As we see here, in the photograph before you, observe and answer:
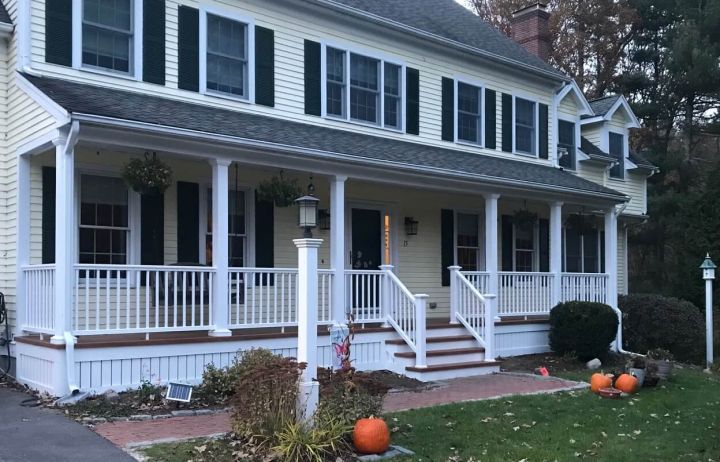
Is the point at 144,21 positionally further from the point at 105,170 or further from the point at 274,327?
the point at 274,327

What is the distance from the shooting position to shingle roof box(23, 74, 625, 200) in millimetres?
9562

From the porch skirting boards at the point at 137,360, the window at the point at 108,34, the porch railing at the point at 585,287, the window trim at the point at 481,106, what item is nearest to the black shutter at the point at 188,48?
the window at the point at 108,34

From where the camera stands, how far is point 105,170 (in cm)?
1058

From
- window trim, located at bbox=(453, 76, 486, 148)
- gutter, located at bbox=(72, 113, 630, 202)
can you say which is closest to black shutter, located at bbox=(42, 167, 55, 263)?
gutter, located at bbox=(72, 113, 630, 202)

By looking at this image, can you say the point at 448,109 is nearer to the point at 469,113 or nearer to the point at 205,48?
the point at 469,113

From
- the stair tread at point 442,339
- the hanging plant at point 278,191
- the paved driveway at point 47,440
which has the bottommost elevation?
the paved driveway at point 47,440

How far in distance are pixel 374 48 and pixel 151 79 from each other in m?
4.77

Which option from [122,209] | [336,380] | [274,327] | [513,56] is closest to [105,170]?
[122,209]

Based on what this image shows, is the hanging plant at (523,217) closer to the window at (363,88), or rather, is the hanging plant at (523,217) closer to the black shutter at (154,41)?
the window at (363,88)

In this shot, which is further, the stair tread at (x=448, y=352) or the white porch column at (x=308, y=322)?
the stair tread at (x=448, y=352)

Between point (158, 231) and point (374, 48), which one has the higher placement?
point (374, 48)

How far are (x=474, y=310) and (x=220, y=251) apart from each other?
4885 millimetres

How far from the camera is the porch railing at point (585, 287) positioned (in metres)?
15.1

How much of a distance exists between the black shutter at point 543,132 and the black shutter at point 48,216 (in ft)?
37.2
